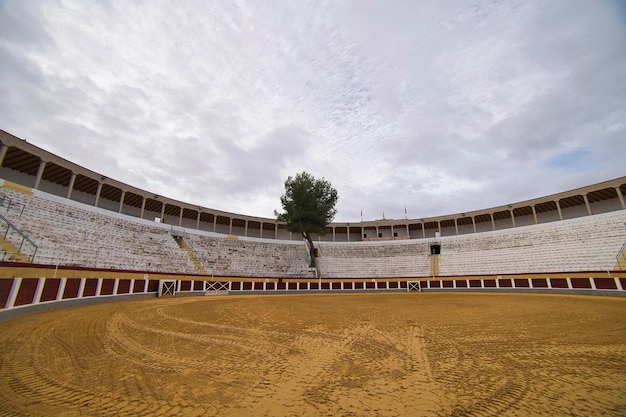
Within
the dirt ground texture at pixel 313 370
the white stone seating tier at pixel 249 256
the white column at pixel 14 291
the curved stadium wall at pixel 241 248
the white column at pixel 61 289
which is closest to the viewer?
the dirt ground texture at pixel 313 370

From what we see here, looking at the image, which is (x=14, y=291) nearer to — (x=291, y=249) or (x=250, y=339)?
(x=250, y=339)

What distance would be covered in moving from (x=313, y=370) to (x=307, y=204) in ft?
102

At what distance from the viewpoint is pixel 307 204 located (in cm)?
3581

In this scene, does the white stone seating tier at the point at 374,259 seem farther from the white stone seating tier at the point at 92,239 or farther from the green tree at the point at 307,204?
the white stone seating tier at the point at 92,239

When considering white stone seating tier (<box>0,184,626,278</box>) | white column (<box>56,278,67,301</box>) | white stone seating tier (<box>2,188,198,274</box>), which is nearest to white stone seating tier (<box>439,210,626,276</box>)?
white stone seating tier (<box>0,184,626,278</box>)

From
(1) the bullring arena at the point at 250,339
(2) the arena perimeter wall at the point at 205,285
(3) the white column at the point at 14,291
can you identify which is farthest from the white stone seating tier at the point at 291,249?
(3) the white column at the point at 14,291

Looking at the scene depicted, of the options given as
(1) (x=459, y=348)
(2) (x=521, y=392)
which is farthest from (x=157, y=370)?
(1) (x=459, y=348)

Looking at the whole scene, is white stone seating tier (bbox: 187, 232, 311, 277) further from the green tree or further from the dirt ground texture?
the dirt ground texture

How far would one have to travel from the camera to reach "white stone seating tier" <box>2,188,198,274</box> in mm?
17016

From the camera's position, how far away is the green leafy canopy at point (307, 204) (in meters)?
35.6

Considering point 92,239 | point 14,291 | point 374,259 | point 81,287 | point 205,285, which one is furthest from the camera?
point 374,259

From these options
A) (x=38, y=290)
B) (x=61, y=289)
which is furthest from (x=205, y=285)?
(x=38, y=290)

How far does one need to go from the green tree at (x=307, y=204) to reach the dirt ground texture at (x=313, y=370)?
2690 cm

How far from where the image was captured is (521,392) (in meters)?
3.91
